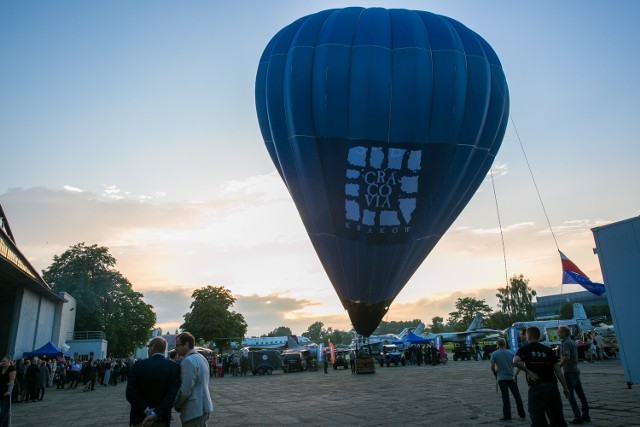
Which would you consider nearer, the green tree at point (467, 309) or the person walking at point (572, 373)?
the person walking at point (572, 373)

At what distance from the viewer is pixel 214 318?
188ft

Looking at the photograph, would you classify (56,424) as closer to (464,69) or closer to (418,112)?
(418,112)

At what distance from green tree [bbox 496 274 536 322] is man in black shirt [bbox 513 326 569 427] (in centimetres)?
8040

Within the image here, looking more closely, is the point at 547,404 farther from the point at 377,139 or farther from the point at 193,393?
the point at 377,139

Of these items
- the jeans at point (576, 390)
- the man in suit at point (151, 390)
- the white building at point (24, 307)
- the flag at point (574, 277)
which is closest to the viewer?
the man in suit at point (151, 390)

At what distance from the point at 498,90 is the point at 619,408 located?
33.5 feet

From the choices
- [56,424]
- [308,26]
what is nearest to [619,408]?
[56,424]

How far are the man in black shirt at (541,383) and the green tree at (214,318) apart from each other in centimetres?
5532

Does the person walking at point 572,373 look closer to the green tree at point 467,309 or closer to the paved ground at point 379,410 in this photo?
the paved ground at point 379,410

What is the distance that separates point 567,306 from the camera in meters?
104

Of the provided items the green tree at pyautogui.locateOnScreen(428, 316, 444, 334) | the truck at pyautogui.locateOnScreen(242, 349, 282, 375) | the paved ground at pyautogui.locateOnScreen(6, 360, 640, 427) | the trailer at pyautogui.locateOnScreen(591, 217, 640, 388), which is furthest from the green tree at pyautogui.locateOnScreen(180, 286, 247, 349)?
the green tree at pyautogui.locateOnScreen(428, 316, 444, 334)

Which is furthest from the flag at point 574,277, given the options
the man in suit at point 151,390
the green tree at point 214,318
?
the green tree at point 214,318

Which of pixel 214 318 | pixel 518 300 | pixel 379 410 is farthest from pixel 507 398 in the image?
pixel 518 300

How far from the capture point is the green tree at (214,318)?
56.9m
